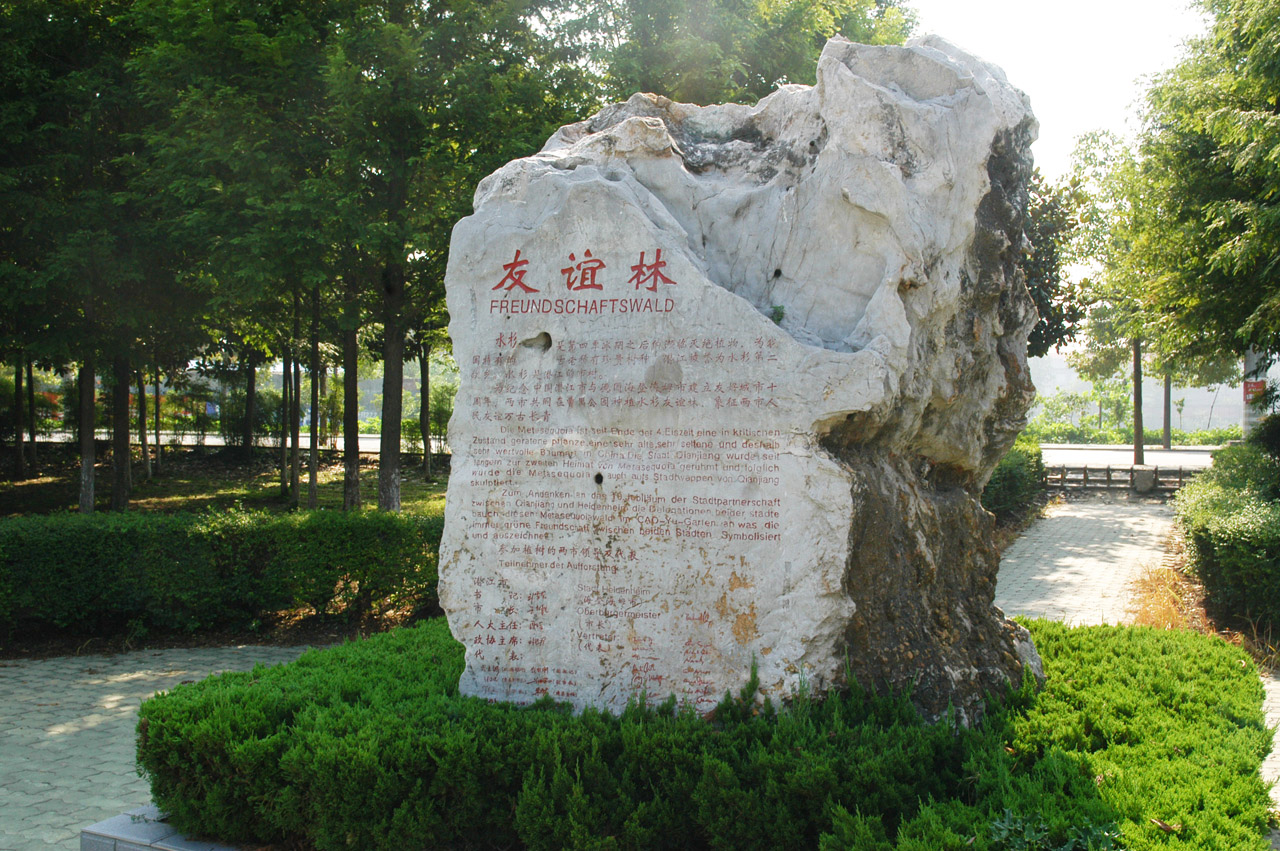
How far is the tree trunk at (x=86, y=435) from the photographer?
11883 millimetres

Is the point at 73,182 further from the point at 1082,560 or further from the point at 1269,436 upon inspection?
the point at 1269,436

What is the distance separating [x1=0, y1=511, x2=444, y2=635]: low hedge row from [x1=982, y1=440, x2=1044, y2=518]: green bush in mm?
10356

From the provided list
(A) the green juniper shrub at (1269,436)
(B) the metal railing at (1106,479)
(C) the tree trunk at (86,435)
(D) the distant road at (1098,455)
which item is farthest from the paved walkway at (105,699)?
(D) the distant road at (1098,455)

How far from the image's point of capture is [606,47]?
35.3 feet

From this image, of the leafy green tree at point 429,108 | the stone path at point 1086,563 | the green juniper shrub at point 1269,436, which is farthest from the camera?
the green juniper shrub at point 1269,436

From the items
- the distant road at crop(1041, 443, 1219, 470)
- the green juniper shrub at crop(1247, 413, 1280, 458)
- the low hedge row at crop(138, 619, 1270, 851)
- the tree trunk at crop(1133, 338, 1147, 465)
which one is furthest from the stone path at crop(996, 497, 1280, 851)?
the distant road at crop(1041, 443, 1219, 470)

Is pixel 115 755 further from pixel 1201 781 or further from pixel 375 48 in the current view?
pixel 375 48

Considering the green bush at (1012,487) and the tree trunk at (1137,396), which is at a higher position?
the tree trunk at (1137,396)

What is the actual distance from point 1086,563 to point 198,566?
11469 mm

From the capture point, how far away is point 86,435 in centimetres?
1227

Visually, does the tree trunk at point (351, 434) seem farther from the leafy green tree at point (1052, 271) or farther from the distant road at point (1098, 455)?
the distant road at point (1098, 455)

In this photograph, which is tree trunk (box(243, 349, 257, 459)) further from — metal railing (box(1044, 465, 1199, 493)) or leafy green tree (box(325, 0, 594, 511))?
metal railing (box(1044, 465, 1199, 493))

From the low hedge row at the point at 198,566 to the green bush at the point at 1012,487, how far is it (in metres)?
10.4

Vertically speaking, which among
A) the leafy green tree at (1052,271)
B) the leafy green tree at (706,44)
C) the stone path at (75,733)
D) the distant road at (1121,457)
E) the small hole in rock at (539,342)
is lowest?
the stone path at (75,733)
